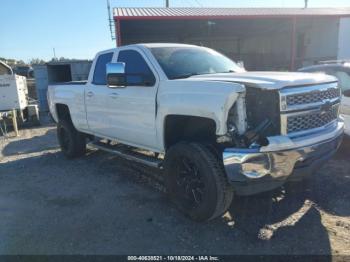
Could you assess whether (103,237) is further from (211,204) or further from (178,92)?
(178,92)

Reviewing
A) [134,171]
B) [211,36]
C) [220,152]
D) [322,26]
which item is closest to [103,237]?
[220,152]

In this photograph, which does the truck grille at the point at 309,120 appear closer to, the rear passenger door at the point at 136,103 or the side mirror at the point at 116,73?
the rear passenger door at the point at 136,103

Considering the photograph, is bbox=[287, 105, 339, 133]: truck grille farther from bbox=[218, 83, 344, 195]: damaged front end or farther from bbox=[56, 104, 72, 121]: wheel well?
bbox=[56, 104, 72, 121]: wheel well

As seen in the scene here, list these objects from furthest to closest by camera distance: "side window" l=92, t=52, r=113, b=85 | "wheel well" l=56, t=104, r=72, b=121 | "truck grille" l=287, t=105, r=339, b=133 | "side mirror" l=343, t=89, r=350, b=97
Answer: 1. "wheel well" l=56, t=104, r=72, b=121
2. "side mirror" l=343, t=89, r=350, b=97
3. "side window" l=92, t=52, r=113, b=85
4. "truck grille" l=287, t=105, r=339, b=133

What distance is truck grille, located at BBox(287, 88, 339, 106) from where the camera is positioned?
346cm

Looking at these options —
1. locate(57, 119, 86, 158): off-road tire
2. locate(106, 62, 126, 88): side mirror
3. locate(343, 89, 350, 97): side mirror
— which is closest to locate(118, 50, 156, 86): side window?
locate(106, 62, 126, 88): side mirror

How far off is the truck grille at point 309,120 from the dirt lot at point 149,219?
41.9 inches

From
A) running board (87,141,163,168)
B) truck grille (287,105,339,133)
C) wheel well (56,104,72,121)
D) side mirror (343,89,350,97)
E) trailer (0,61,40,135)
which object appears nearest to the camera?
truck grille (287,105,339,133)

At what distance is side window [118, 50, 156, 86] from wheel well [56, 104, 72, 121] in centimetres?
251

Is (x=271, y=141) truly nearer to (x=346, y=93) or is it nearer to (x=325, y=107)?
(x=325, y=107)

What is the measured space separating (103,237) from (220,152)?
5.01 feet

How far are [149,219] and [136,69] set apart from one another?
6.68ft

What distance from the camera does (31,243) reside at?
3.71m

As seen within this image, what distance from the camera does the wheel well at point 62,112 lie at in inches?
289
